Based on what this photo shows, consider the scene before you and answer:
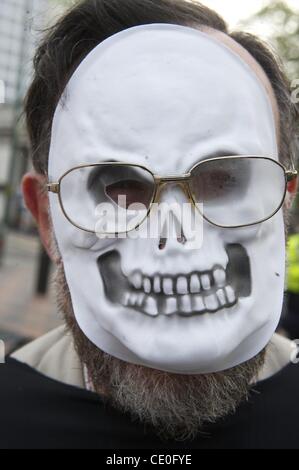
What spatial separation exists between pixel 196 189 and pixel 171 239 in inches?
5.4

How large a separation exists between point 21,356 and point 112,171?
694 millimetres

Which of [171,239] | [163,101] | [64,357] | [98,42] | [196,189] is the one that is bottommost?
[64,357]

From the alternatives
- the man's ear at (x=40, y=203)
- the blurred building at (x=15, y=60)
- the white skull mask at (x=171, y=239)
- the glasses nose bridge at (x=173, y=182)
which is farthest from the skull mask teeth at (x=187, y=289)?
the blurred building at (x=15, y=60)

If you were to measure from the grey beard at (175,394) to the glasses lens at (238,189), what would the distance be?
36cm

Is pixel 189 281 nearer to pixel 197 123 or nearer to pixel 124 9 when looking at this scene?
pixel 197 123

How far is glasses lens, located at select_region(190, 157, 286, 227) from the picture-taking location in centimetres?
111

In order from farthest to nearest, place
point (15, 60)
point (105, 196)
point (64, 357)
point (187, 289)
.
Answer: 1. point (15, 60)
2. point (64, 357)
3. point (105, 196)
4. point (187, 289)

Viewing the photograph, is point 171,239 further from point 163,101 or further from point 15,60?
point 15,60

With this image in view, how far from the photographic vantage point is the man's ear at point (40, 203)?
142 cm

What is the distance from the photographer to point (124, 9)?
1253 mm

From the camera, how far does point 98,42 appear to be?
1263mm

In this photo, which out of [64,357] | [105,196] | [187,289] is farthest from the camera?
[64,357]

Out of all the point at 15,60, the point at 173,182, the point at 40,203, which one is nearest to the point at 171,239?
the point at 173,182

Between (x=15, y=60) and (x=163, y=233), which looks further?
(x=15, y=60)
